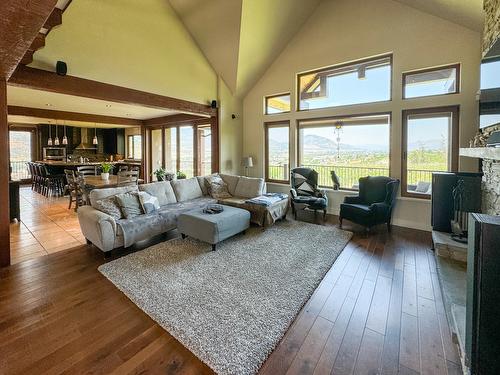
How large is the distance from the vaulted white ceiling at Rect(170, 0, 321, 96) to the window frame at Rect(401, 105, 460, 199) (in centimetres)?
317

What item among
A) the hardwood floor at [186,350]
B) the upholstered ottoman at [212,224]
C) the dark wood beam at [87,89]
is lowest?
the hardwood floor at [186,350]

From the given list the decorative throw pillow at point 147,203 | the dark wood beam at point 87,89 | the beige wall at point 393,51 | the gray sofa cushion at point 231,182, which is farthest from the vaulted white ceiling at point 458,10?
the decorative throw pillow at point 147,203

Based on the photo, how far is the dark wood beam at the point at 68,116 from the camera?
670cm

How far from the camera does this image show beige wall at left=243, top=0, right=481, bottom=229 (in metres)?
4.11

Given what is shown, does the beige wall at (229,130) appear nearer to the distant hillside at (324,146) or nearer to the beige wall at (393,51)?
the distant hillside at (324,146)

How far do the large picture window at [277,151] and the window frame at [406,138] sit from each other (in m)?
2.58

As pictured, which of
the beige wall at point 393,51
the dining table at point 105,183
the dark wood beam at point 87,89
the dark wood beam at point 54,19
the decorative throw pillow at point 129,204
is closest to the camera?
the dark wood beam at point 54,19

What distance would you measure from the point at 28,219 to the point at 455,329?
6.97 metres

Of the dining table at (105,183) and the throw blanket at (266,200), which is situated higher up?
the dining table at (105,183)

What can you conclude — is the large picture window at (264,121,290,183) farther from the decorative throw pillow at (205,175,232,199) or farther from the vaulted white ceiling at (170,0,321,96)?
the decorative throw pillow at (205,175,232,199)

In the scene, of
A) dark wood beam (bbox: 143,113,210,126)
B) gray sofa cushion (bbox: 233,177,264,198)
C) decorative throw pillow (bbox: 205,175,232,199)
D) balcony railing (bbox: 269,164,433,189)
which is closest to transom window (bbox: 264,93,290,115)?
balcony railing (bbox: 269,164,433,189)

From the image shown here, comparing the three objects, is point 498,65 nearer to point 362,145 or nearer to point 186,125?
point 362,145

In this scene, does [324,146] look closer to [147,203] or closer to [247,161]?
[247,161]

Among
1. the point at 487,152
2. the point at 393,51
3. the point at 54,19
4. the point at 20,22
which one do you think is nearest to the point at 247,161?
the point at 393,51
